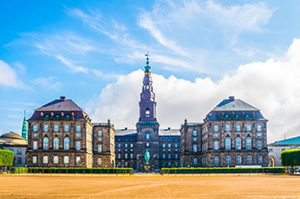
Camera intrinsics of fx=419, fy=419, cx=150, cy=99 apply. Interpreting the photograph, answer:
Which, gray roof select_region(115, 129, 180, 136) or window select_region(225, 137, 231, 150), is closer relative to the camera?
window select_region(225, 137, 231, 150)

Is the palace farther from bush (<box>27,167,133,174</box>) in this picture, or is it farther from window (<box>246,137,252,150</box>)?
bush (<box>27,167,133,174</box>)

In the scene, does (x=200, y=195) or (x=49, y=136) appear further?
(x=49, y=136)

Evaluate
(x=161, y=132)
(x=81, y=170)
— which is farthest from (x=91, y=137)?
(x=161, y=132)

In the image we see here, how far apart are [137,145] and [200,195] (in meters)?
115

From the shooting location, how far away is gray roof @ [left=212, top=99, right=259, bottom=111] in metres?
109

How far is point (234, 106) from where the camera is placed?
110 meters

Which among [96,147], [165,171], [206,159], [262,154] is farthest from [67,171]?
[262,154]

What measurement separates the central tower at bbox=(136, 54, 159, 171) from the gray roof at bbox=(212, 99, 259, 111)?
4182 centimetres

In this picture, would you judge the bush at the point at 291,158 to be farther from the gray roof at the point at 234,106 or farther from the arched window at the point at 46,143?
the arched window at the point at 46,143

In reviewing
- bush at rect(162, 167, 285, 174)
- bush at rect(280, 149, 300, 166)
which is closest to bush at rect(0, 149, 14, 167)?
bush at rect(162, 167, 285, 174)

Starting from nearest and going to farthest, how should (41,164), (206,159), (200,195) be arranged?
(200,195)
(41,164)
(206,159)

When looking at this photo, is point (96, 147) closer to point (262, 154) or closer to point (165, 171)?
point (165, 171)

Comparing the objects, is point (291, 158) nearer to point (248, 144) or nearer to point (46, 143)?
point (248, 144)

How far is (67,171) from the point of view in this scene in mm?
86062
